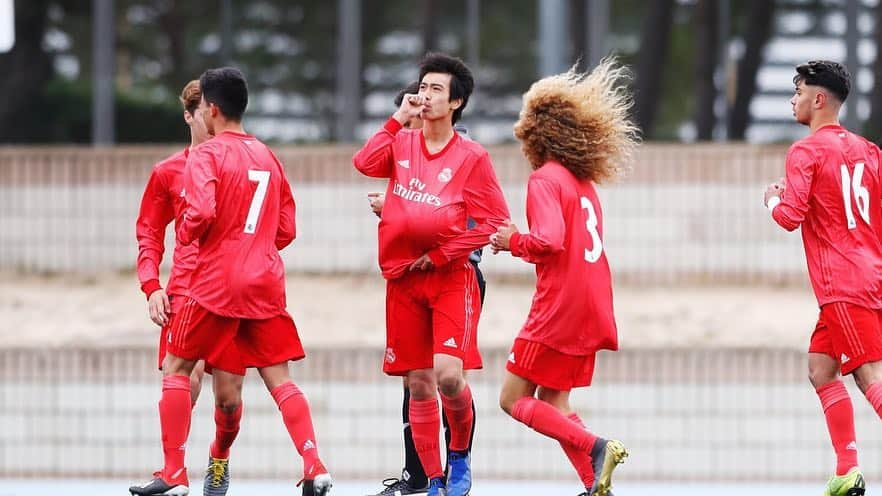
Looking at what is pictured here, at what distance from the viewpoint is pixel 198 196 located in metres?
7.86

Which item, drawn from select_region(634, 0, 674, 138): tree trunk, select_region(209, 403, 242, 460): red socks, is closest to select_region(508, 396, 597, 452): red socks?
select_region(209, 403, 242, 460): red socks

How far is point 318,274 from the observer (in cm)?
1459

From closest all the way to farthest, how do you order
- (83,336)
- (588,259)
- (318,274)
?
(588,259), (83,336), (318,274)

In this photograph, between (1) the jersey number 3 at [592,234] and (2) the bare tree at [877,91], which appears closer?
(1) the jersey number 3 at [592,234]

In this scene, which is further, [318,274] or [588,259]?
[318,274]

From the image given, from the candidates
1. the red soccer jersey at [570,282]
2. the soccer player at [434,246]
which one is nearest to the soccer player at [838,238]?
the red soccer jersey at [570,282]

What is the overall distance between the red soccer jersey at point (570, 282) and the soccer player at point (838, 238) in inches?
34.7

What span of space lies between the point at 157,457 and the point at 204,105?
15.6 ft

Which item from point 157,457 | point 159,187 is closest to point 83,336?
point 157,457

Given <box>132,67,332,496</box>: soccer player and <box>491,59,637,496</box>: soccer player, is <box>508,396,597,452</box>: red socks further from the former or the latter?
<box>132,67,332,496</box>: soccer player

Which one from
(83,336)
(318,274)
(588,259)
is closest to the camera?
(588,259)

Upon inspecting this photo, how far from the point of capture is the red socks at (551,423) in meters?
8.05

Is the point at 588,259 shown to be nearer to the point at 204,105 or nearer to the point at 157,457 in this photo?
the point at 204,105

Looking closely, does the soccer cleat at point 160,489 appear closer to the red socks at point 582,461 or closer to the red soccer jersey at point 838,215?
the red socks at point 582,461
